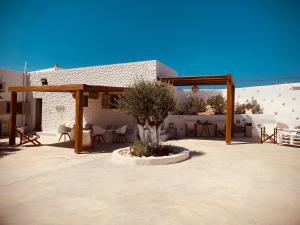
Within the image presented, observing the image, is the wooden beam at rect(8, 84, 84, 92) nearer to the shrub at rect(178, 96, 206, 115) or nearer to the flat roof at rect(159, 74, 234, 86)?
the flat roof at rect(159, 74, 234, 86)

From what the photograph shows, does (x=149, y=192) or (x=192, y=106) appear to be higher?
(x=192, y=106)

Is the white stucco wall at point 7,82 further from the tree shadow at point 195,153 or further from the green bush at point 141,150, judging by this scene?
the tree shadow at point 195,153

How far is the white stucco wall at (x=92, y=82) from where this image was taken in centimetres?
1260

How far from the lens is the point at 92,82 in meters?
13.8

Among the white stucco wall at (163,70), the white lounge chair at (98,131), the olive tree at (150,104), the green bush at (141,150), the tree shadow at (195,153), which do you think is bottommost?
the tree shadow at (195,153)

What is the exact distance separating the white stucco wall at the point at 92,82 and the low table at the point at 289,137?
6.81 m

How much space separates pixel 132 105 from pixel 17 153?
467 centimetres

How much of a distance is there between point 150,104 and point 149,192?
11.7 ft

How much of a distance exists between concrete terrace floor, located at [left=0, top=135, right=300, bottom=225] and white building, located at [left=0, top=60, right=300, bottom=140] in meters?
6.05

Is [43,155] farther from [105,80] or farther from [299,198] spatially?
[299,198]

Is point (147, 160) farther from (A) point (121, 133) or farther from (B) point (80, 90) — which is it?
(A) point (121, 133)

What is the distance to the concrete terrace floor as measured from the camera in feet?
11.2

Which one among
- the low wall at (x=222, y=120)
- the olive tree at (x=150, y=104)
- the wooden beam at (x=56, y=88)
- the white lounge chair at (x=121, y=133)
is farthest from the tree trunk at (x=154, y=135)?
the low wall at (x=222, y=120)

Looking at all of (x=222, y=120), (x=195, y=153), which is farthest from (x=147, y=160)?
(x=222, y=120)
